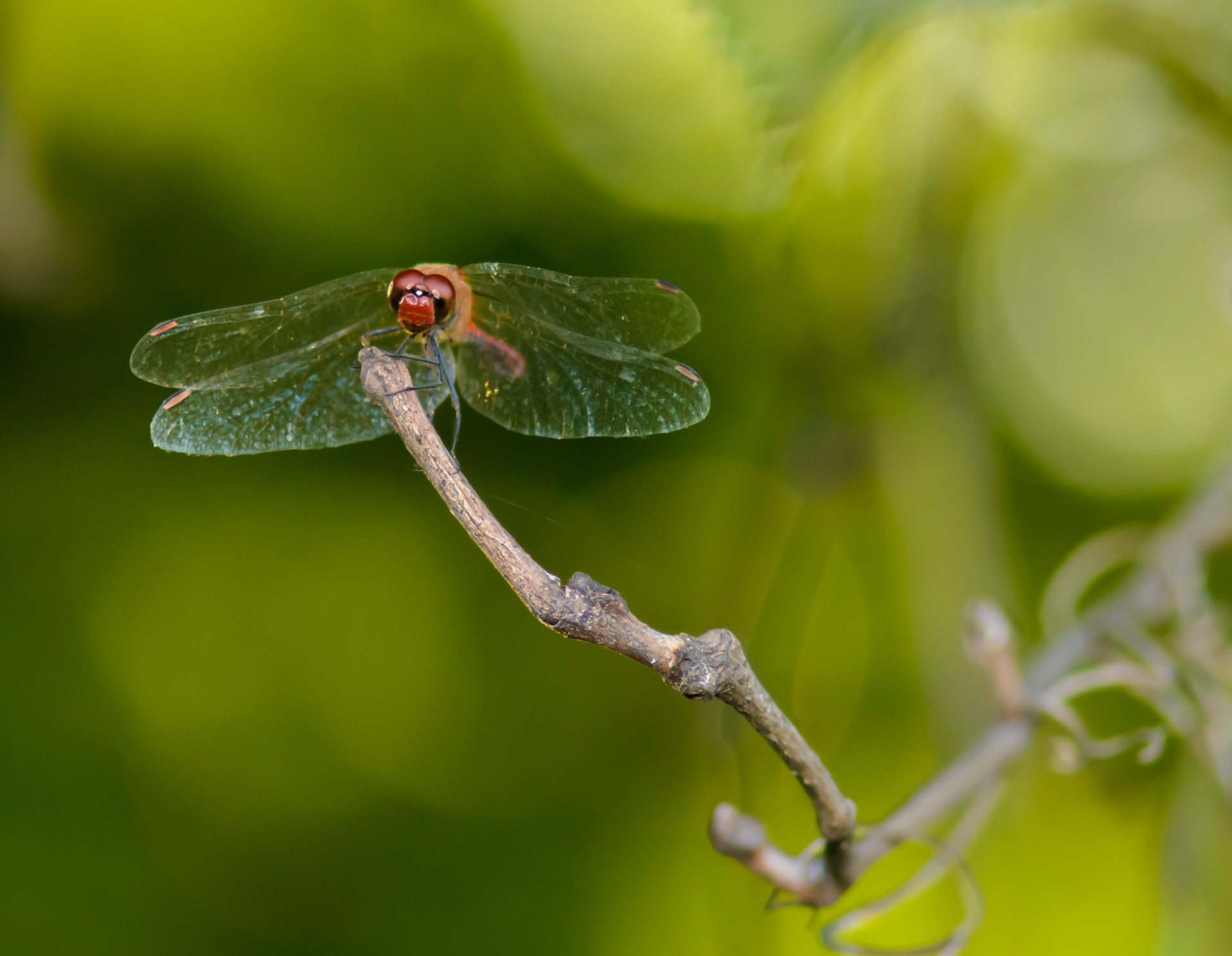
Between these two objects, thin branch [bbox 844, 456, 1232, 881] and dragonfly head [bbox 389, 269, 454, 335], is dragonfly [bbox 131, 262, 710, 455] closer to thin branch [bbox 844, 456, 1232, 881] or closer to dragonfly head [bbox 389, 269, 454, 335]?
dragonfly head [bbox 389, 269, 454, 335]

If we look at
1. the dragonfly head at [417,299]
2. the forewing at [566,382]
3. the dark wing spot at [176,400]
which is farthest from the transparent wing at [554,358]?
the dark wing spot at [176,400]

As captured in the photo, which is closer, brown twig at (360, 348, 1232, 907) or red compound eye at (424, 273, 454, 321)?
brown twig at (360, 348, 1232, 907)

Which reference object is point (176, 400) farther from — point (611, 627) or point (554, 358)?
point (611, 627)

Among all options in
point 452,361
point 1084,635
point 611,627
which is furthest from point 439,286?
point 1084,635

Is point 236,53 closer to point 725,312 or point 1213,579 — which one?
point 725,312

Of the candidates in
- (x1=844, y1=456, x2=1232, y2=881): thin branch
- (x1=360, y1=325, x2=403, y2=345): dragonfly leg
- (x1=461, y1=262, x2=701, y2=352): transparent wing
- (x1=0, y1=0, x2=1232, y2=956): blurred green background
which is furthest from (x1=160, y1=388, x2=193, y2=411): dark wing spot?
(x1=844, y1=456, x2=1232, y2=881): thin branch
